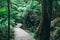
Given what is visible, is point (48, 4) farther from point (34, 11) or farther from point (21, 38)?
point (34, 11)

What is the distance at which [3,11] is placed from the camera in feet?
31.6

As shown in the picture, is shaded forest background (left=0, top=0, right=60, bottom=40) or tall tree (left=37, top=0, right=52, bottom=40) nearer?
tall tree (left=37, top=0, right=52, bottom=40)

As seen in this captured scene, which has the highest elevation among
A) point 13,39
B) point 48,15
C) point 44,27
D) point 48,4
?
point 48,4

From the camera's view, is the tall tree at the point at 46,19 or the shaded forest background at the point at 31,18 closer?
the tall tree at the point at 46,19

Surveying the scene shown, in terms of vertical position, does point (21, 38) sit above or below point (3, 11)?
below

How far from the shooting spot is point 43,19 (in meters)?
9.08

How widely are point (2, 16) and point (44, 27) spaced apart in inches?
109

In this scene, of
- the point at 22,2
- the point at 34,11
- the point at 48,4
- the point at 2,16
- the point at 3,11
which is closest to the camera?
the point at 48,4

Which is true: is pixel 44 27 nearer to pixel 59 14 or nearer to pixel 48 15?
pixel 48 15

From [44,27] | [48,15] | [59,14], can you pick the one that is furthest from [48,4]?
[59,14]

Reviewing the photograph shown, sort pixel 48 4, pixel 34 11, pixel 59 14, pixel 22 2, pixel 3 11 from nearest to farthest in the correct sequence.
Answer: pixel 48 4, pixel 3 11, pixel 59 14, pixel 34 11, pixel 22 2

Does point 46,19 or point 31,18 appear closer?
point 46,19

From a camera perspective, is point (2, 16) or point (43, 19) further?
point (2, 16)

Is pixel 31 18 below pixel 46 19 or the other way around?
below
